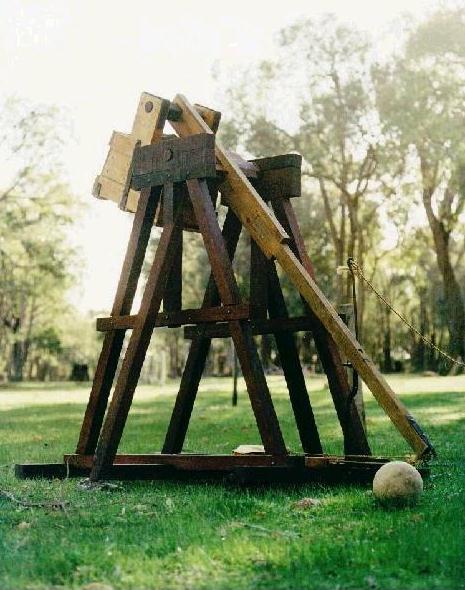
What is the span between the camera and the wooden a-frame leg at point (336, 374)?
726 cm

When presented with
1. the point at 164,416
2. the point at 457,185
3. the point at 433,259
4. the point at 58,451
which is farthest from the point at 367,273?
the point at 58,451

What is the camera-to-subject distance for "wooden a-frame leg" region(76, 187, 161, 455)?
24.2 feet

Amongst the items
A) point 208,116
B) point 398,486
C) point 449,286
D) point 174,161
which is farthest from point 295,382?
point 449,286

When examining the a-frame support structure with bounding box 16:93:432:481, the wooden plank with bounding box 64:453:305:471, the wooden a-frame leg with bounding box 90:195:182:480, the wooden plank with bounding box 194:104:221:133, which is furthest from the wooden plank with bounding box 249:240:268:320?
the wooden plank with bounding box 64:453:305:471

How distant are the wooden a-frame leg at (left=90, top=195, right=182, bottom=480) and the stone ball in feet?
7.77

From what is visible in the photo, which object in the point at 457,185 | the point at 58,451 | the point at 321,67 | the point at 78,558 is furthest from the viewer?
the point at 321,67

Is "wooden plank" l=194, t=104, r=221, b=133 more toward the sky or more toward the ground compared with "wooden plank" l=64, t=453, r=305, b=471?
more toward the sky

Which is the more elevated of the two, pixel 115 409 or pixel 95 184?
pixel 95 184

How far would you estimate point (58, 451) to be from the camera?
10164 mm

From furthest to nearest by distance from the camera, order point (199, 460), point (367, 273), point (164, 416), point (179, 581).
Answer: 1. point (367, 273)
2. point (164, 416)
3. point (199, 460)
4. point (179, 581)

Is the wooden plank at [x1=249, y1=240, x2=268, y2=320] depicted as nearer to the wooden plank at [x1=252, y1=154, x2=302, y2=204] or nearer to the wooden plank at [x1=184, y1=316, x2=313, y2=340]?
the wooden plank at [x1=184, y1=316, x2=313, y2=340]

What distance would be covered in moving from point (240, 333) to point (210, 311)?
14.8 inches

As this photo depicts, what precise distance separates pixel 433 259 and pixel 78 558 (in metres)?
48.9

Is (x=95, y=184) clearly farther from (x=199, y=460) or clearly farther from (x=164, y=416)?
(x=164, y=416)
